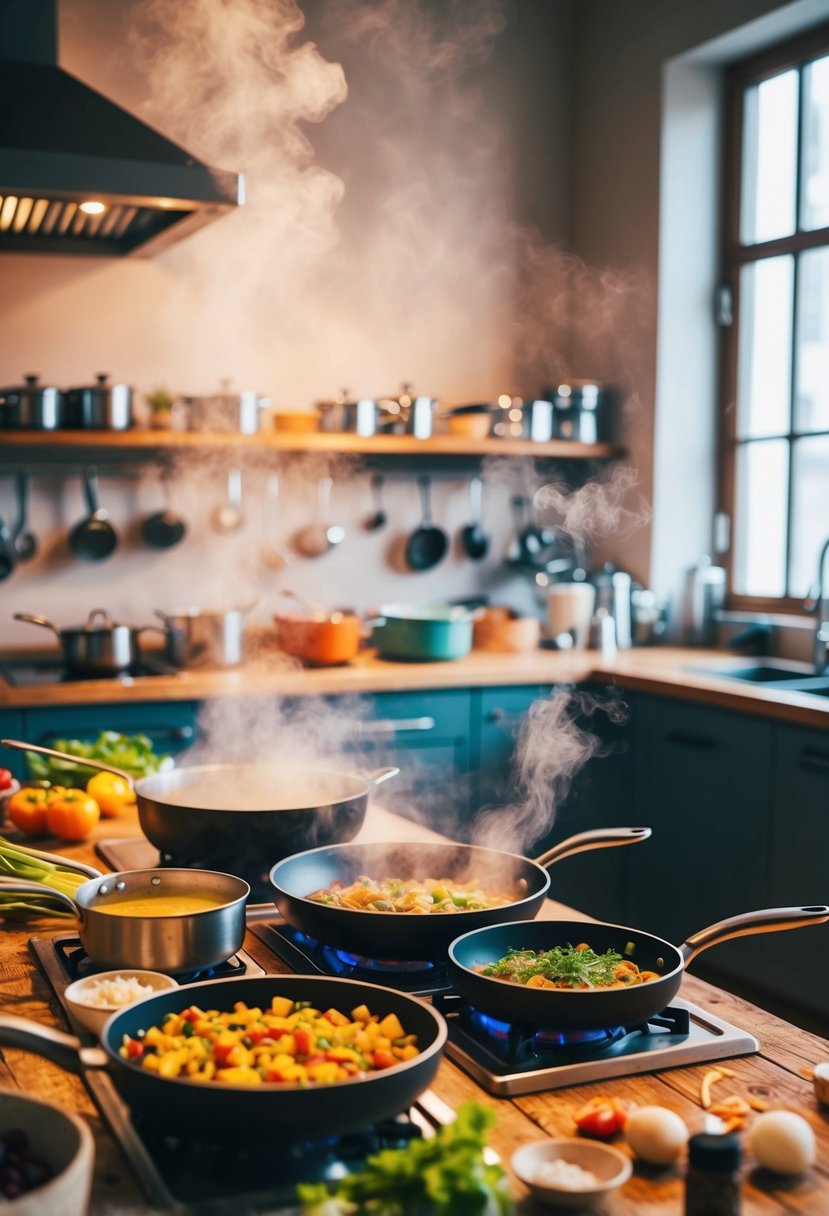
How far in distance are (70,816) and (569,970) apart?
94cm

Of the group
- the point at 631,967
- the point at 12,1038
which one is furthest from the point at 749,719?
the point at 12,1038

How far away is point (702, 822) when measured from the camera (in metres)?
3.24

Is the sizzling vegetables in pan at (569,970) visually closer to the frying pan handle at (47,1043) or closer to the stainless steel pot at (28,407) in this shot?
the frying pan handle at (47,1043)

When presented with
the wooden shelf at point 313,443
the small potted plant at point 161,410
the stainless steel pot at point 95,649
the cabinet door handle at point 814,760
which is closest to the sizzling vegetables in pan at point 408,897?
the cabinet door handle at point 814,760

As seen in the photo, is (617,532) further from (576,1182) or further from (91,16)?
(576,1182)

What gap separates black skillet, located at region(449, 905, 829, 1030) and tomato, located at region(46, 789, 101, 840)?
0.82 metres

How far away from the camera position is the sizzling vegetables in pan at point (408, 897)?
1242mm

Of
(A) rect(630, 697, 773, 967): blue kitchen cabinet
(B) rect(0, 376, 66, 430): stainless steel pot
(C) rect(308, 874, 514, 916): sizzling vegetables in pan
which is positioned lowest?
(A) rect(630, 697, 773, 967): blue kitchen cabinet

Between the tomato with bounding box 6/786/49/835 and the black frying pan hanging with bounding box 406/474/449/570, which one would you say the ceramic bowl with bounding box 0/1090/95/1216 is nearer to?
the tomato with bounding box 6/786/49/835

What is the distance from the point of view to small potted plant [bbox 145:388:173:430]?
11.8ft

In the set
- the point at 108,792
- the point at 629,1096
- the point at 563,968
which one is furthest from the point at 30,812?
the point at 629,1096

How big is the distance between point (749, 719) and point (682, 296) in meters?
1.74

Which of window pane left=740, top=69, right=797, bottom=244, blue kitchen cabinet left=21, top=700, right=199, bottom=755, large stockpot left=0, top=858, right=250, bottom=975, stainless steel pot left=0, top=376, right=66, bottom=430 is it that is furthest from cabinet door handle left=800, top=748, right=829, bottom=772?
stainless steel pot left=0, top=376, right=66, bottom=430

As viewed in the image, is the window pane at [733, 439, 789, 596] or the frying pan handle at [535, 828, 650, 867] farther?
the window pane at [733, 439, 789, 596]
